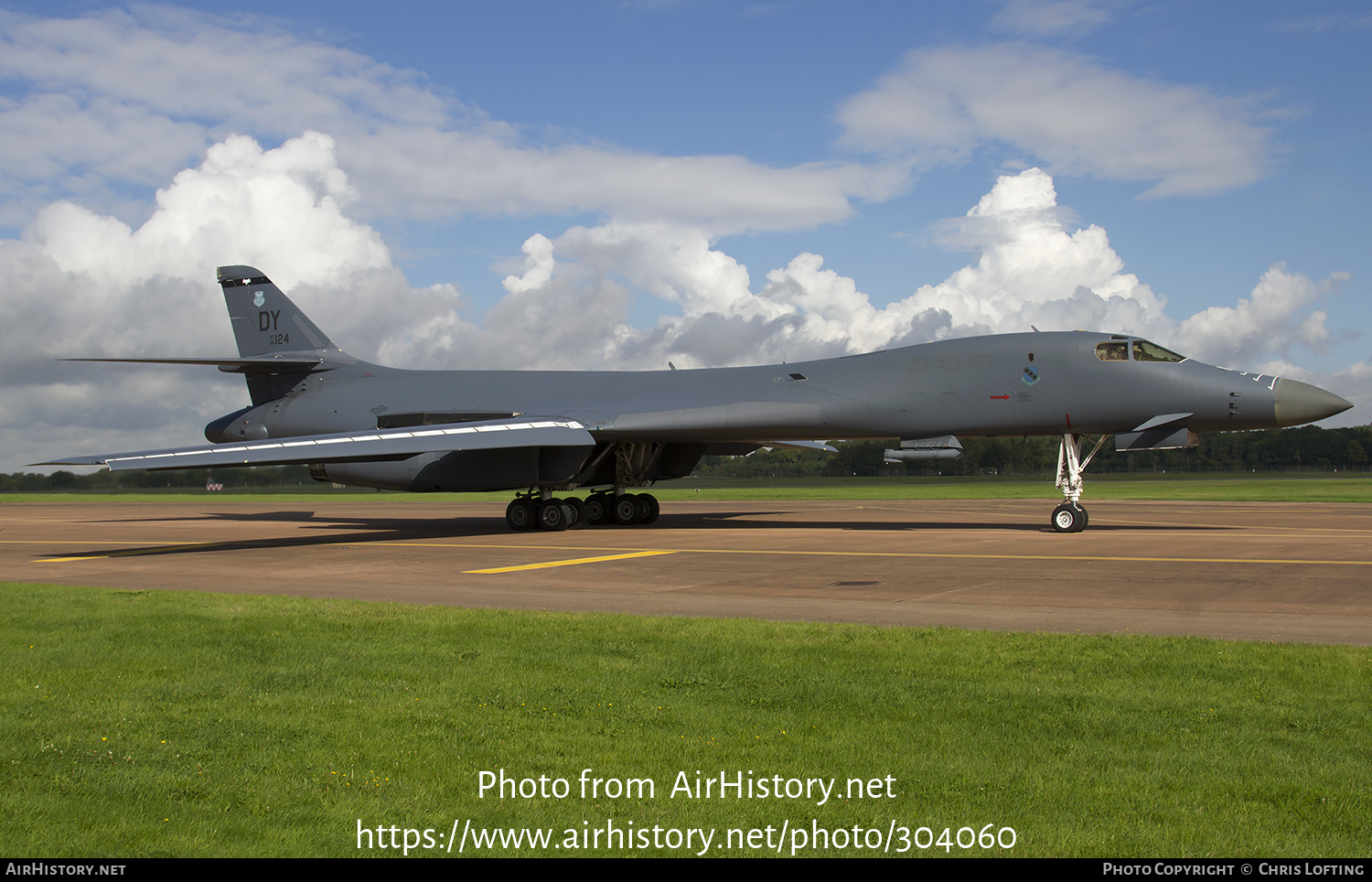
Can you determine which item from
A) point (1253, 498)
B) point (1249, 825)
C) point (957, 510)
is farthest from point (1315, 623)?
point (1253, 498)

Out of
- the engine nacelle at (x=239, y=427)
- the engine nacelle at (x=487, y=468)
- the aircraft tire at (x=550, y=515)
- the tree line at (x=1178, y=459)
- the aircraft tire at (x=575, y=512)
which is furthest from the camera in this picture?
the tree line at (x=1178, y=459)

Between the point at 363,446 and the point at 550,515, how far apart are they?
14.5 ft

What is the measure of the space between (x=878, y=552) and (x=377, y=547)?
8192mm

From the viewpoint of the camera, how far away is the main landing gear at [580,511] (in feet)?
67.7

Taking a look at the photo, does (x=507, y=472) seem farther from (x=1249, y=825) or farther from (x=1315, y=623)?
(x=1249, y=825)

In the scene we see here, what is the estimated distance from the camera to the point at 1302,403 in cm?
1622

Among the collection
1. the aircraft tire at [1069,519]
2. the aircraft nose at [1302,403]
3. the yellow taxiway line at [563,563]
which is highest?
the aircraft nose at [1302,403]

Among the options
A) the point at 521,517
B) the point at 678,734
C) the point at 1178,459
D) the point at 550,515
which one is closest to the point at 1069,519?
the point at 550,515

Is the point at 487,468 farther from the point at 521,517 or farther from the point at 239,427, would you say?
the point at 239,427

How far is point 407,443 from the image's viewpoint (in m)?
17.8

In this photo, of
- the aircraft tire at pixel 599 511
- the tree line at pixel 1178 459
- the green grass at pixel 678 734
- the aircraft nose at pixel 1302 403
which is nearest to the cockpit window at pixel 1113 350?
the aircraft nose at pixel 1302 403

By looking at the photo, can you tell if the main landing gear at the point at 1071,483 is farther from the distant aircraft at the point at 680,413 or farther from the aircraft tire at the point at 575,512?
the aircraft tire at the point at 575,512

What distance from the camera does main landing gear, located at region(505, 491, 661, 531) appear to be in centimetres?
2062

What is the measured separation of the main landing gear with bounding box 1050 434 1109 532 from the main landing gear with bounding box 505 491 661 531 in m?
8.31
